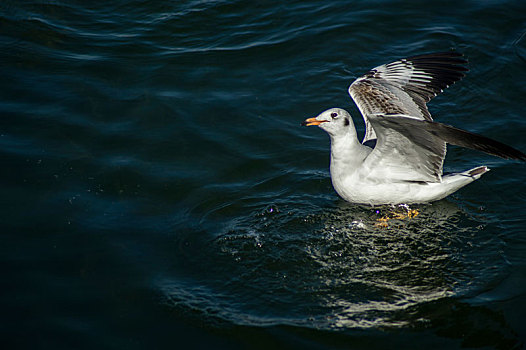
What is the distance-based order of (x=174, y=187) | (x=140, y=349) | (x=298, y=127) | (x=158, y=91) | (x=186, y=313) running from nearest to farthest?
(x=140, y=349) < (x=186, y=313) < (x=174, y=187) < (x=298, y=127) < (x=158, y=91)

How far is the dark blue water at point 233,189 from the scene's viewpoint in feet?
16.2

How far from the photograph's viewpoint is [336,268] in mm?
5512

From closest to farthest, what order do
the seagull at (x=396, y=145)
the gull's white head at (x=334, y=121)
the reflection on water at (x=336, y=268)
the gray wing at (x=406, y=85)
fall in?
the reflection on water at (x=336, y=268), the seagull at (x=396, y=145), the gull's white head at (x=334, y=121), the gray wing at (x=406, y=85)

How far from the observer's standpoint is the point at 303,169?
7.28 meters

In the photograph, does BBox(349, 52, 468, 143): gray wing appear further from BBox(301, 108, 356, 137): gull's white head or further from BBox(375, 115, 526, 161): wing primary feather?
BBox(375, 115, 526, 161): wing primary feather

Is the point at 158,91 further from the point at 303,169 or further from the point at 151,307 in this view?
the point at 151,307

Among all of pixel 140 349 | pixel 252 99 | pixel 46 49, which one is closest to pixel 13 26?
pixel 46 49

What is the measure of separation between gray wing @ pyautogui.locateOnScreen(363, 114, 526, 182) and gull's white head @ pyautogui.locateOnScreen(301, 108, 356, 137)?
45 centimetres

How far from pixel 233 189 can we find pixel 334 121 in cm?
148

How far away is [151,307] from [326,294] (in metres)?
1.61

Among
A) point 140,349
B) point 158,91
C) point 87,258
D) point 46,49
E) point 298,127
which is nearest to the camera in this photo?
point 140,349

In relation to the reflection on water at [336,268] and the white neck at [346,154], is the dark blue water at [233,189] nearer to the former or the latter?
the reflection on water at [336,268]

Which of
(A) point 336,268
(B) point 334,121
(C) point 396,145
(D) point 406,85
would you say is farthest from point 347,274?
(D) point 406,85

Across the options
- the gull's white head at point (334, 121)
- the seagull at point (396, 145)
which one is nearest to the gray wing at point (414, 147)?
the seagull at point (396, 145)
